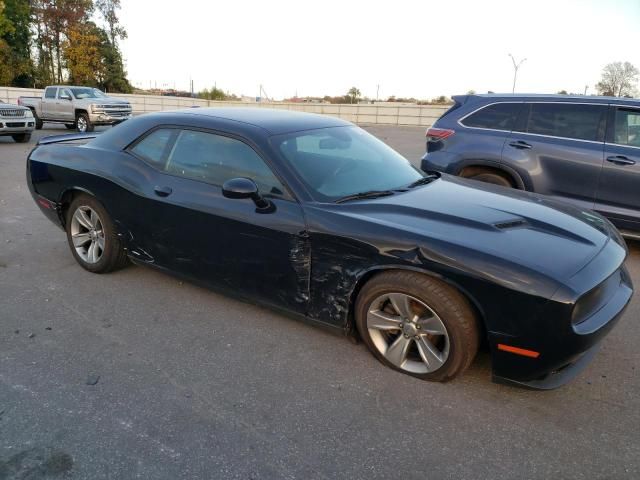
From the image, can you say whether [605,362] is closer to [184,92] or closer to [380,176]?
[380,176]

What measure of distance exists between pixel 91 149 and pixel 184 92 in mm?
47338

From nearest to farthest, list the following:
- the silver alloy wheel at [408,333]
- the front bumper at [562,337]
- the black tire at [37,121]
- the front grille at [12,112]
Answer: the front bumper at [562,337] → the silver alloy wheel at [408,333] → the front grille at [12,112] → the black tire at [37,121]

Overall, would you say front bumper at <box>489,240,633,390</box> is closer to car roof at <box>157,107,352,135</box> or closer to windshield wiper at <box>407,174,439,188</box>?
windshield wiper at <box>407,174,439,188</box>

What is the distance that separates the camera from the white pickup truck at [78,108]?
18672 millimetres

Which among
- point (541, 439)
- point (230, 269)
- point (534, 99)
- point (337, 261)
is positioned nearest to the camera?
point (541, 439)

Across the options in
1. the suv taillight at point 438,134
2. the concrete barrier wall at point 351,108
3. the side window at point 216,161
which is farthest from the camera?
the concrete barrier wall at point 351,108

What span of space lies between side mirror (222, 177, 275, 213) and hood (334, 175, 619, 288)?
0.49 m

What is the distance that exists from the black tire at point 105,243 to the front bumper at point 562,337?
3.14 m

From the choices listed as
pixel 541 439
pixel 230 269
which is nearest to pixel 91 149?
pixel 230 269

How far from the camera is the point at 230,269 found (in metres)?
3.59

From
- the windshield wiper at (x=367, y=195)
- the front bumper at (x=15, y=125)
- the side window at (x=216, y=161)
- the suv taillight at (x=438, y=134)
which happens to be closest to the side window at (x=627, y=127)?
the suv taillight at (x=438, y=134)

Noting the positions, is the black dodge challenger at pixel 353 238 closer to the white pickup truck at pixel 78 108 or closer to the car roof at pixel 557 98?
the car roof at pixel 557 98

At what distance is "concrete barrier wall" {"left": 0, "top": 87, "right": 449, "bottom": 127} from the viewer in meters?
33.0

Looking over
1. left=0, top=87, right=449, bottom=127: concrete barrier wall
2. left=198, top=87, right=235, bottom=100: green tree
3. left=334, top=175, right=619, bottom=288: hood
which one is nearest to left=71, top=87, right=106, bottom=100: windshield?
left=0, top=87, right=449, bottom=127: concrete barrier wall
